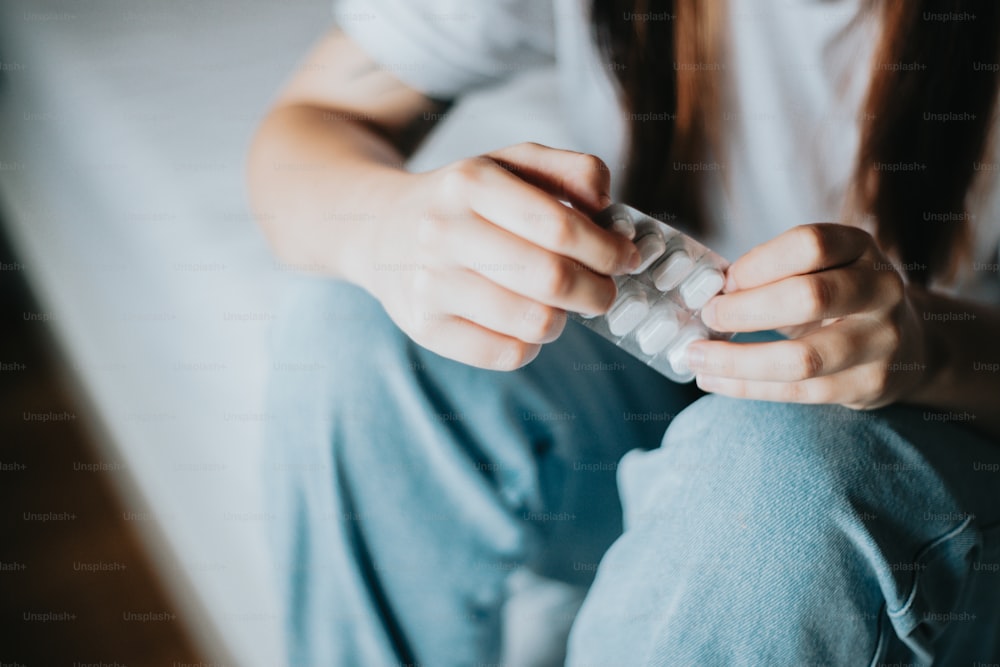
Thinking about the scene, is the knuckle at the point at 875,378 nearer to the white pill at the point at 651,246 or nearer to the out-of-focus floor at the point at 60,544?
the white pill at the point at 651,246

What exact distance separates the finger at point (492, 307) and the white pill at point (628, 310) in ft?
0.09

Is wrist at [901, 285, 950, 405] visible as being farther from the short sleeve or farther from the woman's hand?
the short sleeve

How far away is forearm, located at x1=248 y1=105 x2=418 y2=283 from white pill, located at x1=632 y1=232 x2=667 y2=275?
15 cm

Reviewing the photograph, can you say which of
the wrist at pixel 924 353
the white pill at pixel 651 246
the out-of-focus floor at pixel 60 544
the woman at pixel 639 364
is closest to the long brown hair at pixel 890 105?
the woman at pixel 639 364

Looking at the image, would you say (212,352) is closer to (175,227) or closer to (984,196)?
(175,227)

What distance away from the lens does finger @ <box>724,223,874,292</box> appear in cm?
33

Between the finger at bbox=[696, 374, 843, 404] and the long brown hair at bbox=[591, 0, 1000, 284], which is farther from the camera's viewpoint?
the long brown hair at bbox=[591, 0, 1000, 284]

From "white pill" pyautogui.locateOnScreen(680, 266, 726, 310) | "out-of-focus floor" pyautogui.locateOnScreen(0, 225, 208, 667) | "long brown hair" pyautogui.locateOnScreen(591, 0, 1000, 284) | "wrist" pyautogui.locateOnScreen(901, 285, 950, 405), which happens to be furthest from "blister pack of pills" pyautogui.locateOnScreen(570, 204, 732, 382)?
"out-of-focus floor" pyautogui.locateOnScreen(0, 225, 208, 667)

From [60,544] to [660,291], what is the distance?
2.71 ft

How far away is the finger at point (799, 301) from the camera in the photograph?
328 millimetres

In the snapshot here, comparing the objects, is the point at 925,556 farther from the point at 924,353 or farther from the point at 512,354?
the point at 512,354

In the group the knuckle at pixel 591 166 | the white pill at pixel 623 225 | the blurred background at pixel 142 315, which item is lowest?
the blurred background at pixel 142 315

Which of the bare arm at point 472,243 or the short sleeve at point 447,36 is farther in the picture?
the short sleeve at point 447,36

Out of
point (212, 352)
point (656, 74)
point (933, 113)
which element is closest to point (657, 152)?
point (656, 74)
